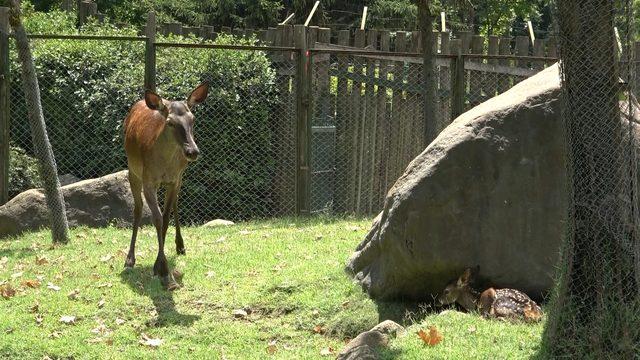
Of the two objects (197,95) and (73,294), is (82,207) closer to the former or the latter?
(197,95)

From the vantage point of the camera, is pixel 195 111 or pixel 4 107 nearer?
pixel 4 107

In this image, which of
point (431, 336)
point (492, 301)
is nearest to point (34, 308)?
point (431, 336)

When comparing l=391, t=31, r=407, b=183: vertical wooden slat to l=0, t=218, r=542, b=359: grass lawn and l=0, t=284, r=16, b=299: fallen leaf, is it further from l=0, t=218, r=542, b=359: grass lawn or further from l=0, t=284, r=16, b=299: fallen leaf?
l=0, t=284, r=16, b=299: fallen leaf

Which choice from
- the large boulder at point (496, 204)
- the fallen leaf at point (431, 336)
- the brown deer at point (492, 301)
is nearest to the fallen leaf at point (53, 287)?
the large boulder at point (496, 204)

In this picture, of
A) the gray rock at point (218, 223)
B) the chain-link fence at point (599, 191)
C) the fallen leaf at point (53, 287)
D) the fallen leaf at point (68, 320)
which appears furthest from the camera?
the gray rock at point (218, 223)

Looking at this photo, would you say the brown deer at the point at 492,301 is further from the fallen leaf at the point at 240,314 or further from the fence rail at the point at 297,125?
the fence rail at the point at 297,125

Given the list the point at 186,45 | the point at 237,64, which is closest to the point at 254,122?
the point at 237,64

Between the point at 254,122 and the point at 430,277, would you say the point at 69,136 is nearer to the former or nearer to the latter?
the point at 254,122

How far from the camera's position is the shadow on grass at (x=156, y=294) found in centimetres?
832

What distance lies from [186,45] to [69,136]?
9.16ft

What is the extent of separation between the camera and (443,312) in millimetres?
7676

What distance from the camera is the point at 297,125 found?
13633mm

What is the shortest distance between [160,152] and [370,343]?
371 cm

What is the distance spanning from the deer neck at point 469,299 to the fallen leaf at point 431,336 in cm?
73
